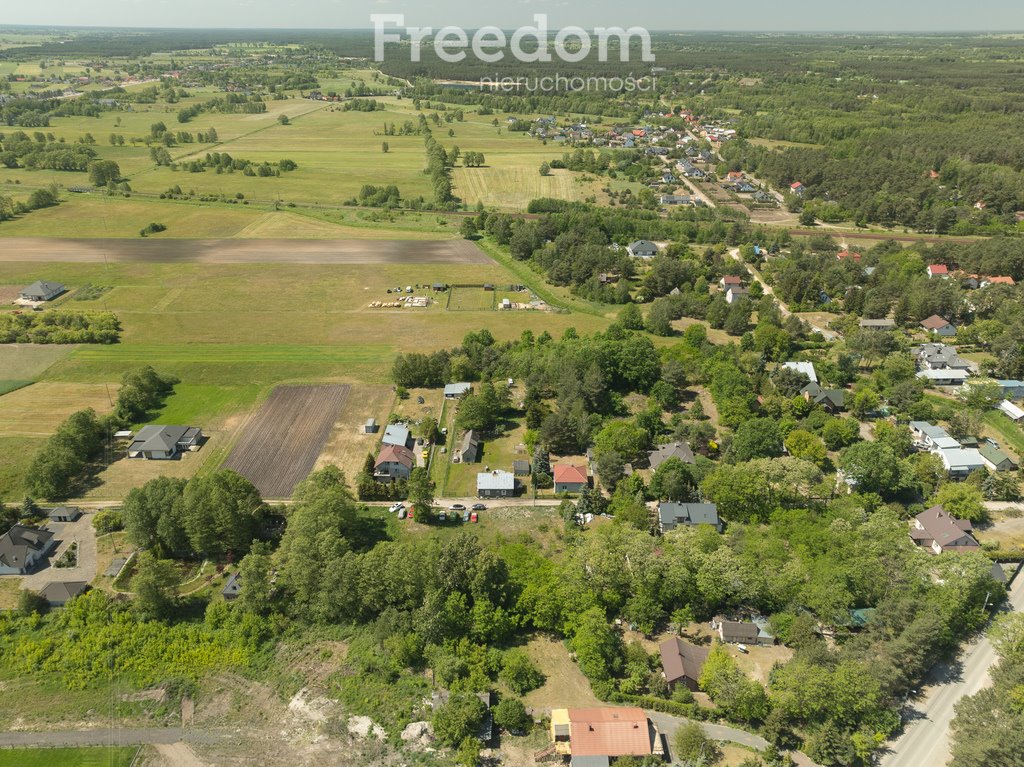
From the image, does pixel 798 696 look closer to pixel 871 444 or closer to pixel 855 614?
pixel 855 614

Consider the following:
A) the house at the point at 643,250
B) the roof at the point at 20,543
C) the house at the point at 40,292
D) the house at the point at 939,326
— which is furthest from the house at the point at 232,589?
the house at the point at 939,326

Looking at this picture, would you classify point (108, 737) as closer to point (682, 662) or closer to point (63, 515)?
point (63, 515)

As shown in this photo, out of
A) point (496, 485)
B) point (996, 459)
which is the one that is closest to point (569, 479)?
point (496, 485)


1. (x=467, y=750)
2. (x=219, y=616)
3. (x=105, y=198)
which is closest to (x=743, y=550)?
(x=467, y=750)

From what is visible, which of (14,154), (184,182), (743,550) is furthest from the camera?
(14,154)

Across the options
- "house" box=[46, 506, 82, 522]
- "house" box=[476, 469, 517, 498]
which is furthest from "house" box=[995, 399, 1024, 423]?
"house" box=[46, 506, 82, 522]

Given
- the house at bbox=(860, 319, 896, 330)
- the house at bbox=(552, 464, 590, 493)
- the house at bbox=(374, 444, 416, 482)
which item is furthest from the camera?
the house at bbox=(860, 319, 896, 330)

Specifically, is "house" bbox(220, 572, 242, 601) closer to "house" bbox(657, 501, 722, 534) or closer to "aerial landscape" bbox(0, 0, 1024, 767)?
"aerial landscape" bbox(0, 0, 1024, 767)

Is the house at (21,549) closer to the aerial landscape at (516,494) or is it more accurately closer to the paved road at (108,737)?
the aerial landscape at (516,494)
